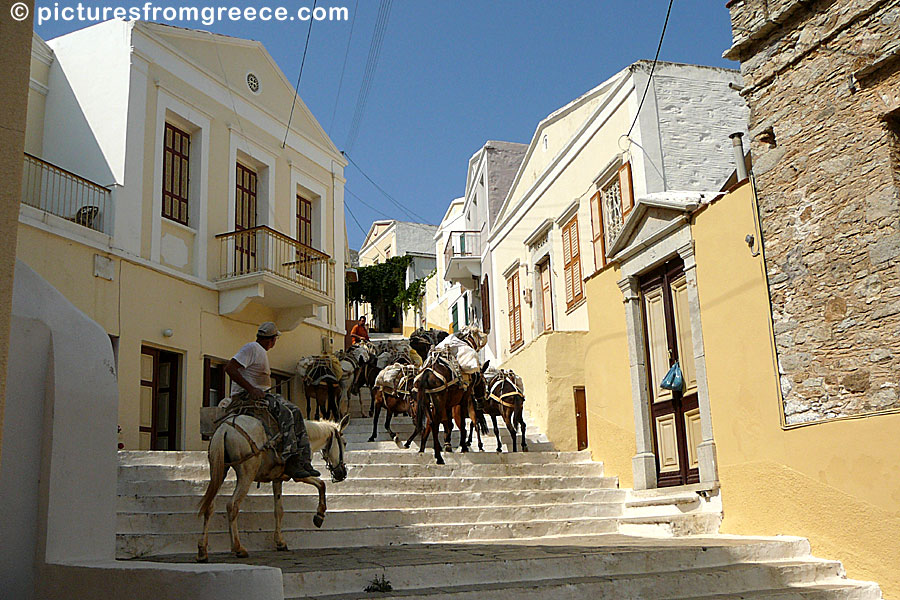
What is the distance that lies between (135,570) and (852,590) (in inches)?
231

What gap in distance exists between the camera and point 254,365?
7941 millimetres

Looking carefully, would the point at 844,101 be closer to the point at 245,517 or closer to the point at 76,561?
the point at 245,517

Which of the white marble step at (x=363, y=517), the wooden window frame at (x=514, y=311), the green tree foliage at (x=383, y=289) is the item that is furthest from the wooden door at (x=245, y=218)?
the green tree foliage at (x=383, y=289)

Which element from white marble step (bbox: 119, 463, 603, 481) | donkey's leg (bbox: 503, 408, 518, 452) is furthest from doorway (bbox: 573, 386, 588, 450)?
white marble step (bbox: 119, 463, 603, 481)

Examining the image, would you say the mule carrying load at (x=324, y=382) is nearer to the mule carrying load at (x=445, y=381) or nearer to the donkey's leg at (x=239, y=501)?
the mule carrying load at (x=445, y=381)

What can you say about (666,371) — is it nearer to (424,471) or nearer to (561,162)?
(424,471)

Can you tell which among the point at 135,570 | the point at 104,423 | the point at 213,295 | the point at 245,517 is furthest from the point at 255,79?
the point at 135,570

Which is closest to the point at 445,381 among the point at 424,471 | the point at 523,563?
the point at 424,471

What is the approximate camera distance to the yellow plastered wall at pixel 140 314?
1294cm

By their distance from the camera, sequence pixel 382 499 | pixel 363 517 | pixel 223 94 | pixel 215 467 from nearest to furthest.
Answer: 1. pixel 215 467
2. pixel 363 517
3. pixel 382 499
4. pixel 223 94

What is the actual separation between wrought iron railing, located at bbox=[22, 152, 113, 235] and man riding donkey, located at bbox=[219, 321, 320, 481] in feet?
22.8

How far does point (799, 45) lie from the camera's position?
8906 millimetres

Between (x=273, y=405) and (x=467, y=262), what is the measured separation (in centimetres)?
1740

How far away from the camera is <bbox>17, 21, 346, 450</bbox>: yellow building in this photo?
1363cm
